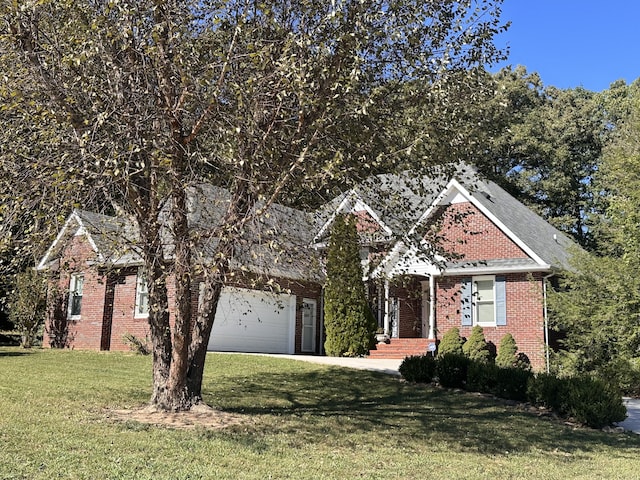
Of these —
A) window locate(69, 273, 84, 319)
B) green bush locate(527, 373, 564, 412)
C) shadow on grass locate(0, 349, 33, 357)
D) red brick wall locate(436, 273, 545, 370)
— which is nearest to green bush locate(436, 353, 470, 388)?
green bush locate(527, 373, 564, 412)

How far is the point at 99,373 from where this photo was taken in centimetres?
1381

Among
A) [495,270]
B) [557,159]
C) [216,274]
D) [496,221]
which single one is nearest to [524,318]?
[495,270]

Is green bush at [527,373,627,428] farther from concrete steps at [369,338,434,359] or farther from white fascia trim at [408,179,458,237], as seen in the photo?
concrete steps at [369,338,434,359]

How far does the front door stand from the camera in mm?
24000

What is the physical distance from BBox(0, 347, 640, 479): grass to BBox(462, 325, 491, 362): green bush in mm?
5047

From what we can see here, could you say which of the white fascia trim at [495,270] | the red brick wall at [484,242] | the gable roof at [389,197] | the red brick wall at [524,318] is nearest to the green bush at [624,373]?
the red brick wall at [524,318]

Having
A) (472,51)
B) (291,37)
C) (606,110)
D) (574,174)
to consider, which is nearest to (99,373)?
(291,37)

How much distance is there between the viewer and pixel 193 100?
825 cm

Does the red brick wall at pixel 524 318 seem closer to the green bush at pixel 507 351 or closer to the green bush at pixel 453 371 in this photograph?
the green bush at pixel 507 351

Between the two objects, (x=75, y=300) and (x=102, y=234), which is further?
(x=75, y=300)

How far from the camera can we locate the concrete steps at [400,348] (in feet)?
68.4

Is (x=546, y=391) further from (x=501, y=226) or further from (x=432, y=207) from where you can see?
(x=501, y=226)

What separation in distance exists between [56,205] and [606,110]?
124 feet

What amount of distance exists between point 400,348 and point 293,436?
13.0 m
